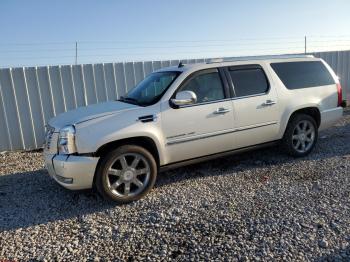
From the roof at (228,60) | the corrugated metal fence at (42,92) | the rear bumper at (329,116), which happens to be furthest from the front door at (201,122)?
the corrugated metal fence at (42,92)

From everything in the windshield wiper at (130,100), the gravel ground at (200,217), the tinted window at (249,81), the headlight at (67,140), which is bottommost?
the gravel ground at (200,217)

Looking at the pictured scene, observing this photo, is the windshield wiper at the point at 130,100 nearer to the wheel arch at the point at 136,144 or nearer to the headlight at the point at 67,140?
the wheel arch at the point at 136,144

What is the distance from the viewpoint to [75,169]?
13.0 feet

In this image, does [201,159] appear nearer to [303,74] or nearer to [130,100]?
[130,100]

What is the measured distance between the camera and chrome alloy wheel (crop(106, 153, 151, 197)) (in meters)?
4.21

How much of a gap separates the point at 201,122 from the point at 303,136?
2.31m

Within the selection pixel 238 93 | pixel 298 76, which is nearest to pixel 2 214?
pixel 238 93

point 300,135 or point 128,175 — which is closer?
point 128,175

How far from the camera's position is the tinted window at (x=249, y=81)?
5.06m

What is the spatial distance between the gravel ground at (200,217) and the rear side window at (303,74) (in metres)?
1.40

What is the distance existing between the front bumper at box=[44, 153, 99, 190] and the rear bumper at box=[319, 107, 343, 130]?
14.1ft

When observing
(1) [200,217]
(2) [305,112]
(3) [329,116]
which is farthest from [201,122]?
(3) [329,116]

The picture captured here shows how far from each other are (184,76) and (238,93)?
0.96 meters

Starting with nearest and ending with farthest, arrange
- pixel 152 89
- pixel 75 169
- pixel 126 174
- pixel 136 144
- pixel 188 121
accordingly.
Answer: pixel 75 169, pixel 126 174, pixel 136 144, pixel 188 121, pixel 152 89
